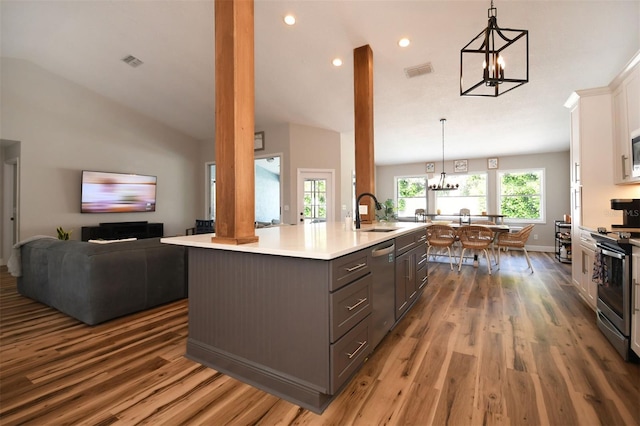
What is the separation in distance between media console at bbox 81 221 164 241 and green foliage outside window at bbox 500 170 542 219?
347 inches

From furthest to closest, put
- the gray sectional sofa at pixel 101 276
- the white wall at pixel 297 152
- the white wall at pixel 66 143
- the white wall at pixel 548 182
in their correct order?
1. the white wall at pixel 548 182
2. the white wall at pixel 297 152
3. the white wall at pixel 66 143
4. the gray sectional sofa at pixel 101 276

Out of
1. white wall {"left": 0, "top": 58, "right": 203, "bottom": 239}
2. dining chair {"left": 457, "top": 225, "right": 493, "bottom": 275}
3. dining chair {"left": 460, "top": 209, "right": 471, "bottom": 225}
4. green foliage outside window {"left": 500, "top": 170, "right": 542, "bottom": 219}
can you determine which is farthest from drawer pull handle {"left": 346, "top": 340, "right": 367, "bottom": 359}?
green foliage outside window {"left": 500, "top": 170, "right": 542, "bottom": 219}

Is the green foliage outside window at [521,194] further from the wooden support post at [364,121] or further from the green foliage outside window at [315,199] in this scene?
the wooden support post at [364,121]

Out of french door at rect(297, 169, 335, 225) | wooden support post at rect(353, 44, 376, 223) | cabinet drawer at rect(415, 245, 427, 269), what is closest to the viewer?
cabinet drawer at rect(415, 245, 427, 269)

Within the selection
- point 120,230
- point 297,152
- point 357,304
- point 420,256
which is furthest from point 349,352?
point 120,230

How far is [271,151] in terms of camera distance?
6.57 meters

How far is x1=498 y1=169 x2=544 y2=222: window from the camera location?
289 inches

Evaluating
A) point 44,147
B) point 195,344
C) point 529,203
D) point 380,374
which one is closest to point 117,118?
point 44,147

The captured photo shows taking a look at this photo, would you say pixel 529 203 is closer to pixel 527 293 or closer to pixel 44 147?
pixel 527 293

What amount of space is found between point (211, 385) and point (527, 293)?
375 cm

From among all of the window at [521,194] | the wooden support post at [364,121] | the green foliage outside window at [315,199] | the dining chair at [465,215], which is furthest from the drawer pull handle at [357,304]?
the window at [521,194]

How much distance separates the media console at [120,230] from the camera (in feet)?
18.3

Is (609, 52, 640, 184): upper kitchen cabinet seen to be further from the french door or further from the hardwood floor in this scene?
the french door

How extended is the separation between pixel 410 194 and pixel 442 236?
4272 millimetres
